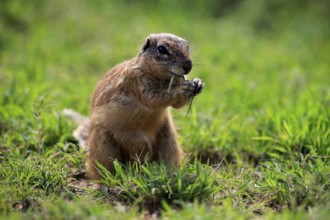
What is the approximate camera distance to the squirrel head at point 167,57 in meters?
4.39

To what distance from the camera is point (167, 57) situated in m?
4.46

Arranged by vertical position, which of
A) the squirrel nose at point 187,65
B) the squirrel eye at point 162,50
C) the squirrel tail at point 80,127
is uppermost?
the squirrel eye at point 162,50

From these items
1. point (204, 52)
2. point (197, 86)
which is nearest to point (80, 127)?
point (197, 86)

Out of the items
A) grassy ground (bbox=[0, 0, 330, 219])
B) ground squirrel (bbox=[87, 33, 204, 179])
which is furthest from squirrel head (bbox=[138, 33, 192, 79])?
grassy ground (bbox=[0, 0, 330, 219])

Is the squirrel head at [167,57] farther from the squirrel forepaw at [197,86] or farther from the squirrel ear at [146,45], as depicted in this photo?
the squirrel forepaw at [197,86]

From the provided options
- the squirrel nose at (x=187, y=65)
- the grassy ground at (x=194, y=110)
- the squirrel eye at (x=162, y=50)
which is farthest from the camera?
the squirrel eye at (x=162, y=50)

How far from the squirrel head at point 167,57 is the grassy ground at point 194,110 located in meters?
0.83

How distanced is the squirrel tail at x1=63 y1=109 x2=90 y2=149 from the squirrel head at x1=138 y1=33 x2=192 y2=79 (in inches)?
46.0

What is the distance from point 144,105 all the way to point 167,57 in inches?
19.5

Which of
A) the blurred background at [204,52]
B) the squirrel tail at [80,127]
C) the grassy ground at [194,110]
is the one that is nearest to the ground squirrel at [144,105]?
the grassy ground at [194,110]

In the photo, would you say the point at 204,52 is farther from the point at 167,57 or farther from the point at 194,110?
the point at 167,57

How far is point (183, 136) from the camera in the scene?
5605 millimetres

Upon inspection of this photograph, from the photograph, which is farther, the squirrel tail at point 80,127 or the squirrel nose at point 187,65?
the squirrel tail at point 80,127

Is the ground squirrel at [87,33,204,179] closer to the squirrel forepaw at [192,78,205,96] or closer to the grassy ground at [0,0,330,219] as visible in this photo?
the squirrel forepaw at [192,78,205,96]
